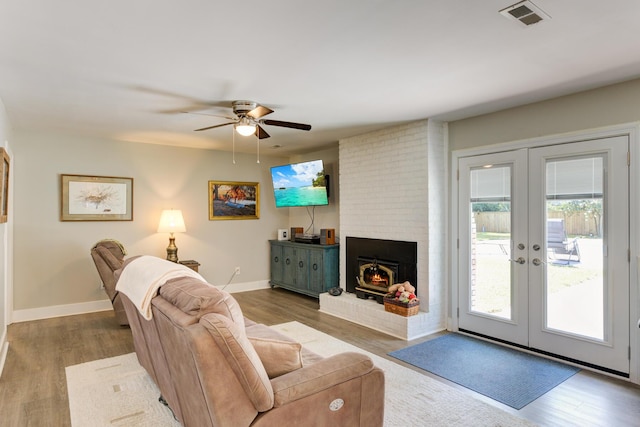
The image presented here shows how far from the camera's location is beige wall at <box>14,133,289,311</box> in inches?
189

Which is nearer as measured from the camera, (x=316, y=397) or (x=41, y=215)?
(x=316, y=397)

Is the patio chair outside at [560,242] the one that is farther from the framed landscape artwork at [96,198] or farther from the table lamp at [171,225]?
the framed landscape artwork at [96,198]

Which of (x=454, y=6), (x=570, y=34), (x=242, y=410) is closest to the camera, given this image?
(x=242, y=410)

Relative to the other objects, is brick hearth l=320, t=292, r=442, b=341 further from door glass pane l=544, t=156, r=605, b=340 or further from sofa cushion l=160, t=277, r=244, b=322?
sofa cushion l=160, t=277, r=244, b=322

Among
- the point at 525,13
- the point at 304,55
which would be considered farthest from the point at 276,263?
the point at 525,13

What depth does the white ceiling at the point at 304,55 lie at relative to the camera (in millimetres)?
1963

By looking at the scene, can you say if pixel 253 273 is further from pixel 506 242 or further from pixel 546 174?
pixel 546 174

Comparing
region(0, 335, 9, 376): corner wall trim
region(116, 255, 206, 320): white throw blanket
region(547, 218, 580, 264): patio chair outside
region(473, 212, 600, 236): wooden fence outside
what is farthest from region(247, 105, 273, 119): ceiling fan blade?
region(0, 335, 9, 376): corner wall trim

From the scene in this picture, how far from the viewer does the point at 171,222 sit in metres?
5.40

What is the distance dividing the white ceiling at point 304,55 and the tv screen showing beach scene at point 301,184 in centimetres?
173

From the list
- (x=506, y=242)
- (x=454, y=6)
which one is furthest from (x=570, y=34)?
(x=506, y=242)

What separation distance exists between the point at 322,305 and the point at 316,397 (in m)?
3.52

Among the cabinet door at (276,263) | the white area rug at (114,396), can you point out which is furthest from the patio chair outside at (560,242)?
the cabinet door at (276,263)

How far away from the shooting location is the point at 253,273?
21.9 feet
